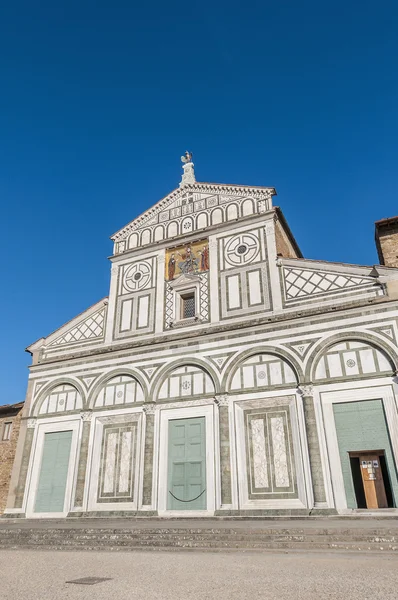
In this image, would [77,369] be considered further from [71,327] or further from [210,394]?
[210,394]

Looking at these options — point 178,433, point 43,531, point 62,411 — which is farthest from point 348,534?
point 62,411

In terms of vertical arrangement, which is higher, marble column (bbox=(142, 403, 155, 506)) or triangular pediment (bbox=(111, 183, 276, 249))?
triangular pediment (bbox=(111, 183, 276, 249))

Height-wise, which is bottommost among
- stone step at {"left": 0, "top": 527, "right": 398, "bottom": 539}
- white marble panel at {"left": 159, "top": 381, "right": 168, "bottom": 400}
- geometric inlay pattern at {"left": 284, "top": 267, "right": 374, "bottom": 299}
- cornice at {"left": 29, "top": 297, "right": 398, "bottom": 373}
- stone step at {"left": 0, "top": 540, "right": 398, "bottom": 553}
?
stone step at {"left": 0, "top": 540, "right": 398, "bottom": 553}

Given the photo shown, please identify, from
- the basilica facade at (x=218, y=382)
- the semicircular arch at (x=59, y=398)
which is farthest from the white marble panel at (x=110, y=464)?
the semicircular arch at (x=59, y=398)

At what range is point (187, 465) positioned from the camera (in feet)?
50.8

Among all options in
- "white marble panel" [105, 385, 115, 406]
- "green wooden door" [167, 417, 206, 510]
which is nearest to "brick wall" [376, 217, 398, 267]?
"green wooden door" [167, 417, 206, 510]

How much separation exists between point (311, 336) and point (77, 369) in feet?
34.6

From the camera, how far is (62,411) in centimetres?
1864

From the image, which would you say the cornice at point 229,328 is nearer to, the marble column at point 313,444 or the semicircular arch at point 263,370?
the semicircular arch at point 263,370

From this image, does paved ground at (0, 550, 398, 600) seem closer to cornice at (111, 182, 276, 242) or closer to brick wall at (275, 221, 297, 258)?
brick wall at (275, 221, 297, 258)

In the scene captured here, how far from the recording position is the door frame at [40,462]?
55.3ft

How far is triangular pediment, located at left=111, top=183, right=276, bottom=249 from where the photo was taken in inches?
761

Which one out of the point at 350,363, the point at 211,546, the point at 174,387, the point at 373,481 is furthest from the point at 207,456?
the point at 211,546

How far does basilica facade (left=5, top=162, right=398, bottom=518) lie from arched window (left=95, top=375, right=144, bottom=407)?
0.08 meters
